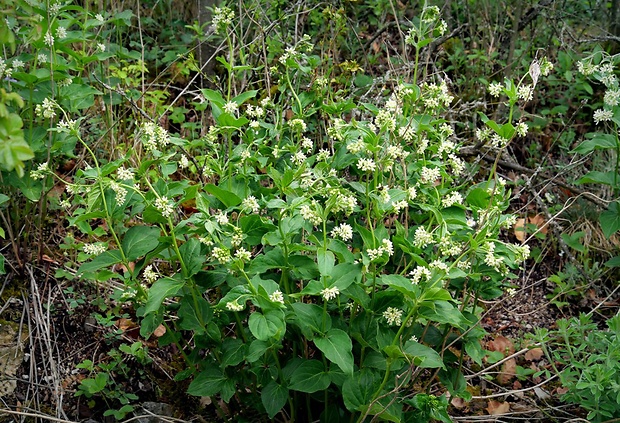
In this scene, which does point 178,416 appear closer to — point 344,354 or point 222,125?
point 344,354

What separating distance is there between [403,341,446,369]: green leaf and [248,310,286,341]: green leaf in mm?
454

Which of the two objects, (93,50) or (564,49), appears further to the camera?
(564,49)

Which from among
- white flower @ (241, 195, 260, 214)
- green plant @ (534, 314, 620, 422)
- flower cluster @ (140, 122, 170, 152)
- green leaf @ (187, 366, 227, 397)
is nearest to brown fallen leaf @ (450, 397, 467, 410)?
green plant @ (534, 314, 620, 422)

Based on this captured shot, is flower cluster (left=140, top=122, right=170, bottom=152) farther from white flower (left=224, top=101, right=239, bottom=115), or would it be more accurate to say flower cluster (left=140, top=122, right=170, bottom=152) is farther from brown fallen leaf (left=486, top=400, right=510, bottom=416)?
brown fallen leaf (left=486, top=400, right=510, bottom=416)

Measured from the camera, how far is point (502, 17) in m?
5.18

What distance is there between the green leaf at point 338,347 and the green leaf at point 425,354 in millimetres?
217

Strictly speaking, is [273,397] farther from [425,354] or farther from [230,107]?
[230,107]

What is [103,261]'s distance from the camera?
7.89 feet

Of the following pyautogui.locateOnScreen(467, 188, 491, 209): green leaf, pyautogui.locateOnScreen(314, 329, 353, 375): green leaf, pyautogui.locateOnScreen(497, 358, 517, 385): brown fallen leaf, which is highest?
pyautogui.locateOnScreen(467, 188, 491, 209): green leaf

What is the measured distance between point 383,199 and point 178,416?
4.61 feet

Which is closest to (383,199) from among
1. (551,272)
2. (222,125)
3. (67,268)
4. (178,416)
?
(222,125)

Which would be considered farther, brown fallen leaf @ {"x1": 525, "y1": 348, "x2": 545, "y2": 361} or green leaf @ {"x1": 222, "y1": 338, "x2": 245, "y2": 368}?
brown fallen leaf @ {"x1": 525, "y1": 348, "x2": 545, "y2": 361}

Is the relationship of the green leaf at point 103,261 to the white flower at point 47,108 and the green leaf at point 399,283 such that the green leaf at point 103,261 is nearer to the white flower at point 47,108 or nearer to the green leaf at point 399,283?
the white flower at point 47,108

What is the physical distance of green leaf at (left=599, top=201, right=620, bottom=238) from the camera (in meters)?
3.10
